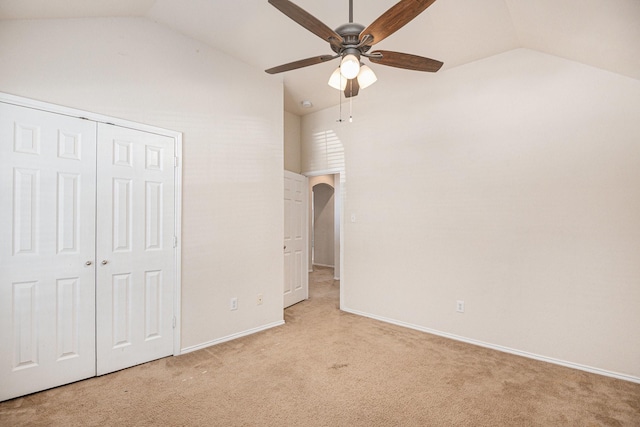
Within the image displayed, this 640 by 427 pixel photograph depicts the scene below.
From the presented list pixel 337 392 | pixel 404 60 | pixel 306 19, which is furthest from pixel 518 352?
pixel 306 19

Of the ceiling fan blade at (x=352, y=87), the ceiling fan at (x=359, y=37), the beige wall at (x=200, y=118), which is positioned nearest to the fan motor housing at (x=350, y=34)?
the ceiling fan at (x=359, y=37)

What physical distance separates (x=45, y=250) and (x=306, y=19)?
94.4 inches

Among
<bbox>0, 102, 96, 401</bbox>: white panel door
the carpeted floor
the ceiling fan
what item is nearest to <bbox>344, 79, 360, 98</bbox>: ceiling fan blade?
the ceiling fan

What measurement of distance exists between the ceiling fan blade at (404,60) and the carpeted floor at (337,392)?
229 cm

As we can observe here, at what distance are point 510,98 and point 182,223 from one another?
3381 millimetres

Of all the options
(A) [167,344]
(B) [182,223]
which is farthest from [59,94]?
(A) [167,344]

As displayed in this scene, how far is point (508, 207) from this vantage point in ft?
9.61

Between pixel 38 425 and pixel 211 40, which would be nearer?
pixel 38 425

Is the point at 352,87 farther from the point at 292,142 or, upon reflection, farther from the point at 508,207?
the point at 292,142

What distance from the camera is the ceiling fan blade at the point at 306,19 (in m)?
1.46

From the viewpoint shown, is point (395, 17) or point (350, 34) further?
point (350, 34)

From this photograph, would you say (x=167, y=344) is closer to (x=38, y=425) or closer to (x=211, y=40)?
(x=38, y=425)

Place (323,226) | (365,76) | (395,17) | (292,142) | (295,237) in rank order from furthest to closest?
1. (323,226)
2. (292,142)
3. (295,237)
4. (365,76)
5. (395,17)

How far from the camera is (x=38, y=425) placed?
1.82 meters
